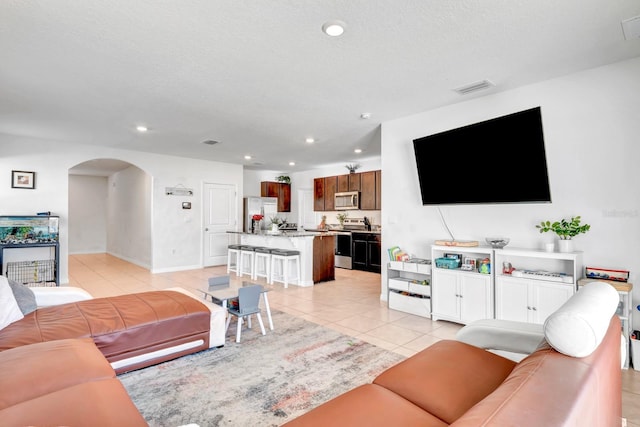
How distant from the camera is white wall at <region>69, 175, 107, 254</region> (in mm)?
10469

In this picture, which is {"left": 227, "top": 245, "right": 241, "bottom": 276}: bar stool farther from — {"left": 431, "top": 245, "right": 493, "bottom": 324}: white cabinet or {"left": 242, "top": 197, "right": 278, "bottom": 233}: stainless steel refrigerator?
{"left": 431, "top": 245, "right": 493, "bottom": 324}: white cabinet

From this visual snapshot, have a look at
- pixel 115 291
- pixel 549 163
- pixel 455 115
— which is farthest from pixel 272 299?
pixel 549 163

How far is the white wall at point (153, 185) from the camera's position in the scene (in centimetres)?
553

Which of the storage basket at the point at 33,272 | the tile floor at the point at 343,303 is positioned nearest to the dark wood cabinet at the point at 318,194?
the tile floor at the point at 343,303

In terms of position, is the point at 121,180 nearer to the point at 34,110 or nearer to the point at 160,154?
the point at 160,154

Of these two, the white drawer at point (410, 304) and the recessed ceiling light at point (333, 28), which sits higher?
the recessed ceiling light at point (333, 28)

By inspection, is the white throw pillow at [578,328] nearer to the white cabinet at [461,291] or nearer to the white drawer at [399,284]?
the white cabinet at [461,291]

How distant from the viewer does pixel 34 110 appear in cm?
418

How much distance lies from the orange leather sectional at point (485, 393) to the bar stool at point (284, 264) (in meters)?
4.08

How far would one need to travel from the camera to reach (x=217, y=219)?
8.17m

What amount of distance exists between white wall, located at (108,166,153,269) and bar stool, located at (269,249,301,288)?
3.00 meters

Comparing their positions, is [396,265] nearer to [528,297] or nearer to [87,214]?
[528,297]

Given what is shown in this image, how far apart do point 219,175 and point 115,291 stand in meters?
3.65

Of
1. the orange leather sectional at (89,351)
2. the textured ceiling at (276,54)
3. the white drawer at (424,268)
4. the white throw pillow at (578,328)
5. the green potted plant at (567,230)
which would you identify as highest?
the textured ceiling at (276,54)
